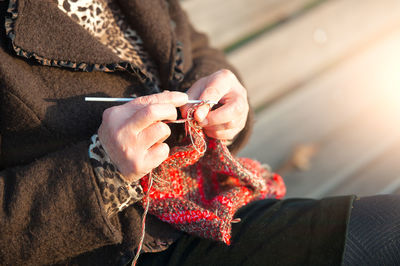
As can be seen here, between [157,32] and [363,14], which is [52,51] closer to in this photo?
[157,32]

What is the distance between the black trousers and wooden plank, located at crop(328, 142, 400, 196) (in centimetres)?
55

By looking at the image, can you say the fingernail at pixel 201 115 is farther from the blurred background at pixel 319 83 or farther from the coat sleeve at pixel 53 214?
the blurred background at pixel 319 83

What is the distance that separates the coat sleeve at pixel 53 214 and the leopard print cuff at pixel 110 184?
0.5 inches

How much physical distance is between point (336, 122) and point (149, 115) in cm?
108

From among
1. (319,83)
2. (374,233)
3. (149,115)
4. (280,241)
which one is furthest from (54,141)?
(319,83)

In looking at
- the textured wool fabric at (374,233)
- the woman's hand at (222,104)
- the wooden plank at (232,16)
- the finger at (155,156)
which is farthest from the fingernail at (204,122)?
the wooden plank at (232,16)

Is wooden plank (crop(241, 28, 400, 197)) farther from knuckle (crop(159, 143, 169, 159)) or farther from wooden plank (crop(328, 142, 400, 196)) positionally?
knuckle (crop(159, 143, 169, 159))

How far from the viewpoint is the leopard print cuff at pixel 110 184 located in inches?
31.5

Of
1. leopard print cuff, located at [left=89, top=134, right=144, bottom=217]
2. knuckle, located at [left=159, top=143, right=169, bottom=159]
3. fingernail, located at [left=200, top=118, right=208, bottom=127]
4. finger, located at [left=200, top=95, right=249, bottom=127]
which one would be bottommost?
leopard print cuff, located at [left=89, top=134, right=144, bottom=217]

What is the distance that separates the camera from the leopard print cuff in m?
0.80

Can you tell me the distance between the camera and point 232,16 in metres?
1.78

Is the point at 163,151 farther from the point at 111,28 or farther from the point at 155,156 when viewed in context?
the point at 111,28

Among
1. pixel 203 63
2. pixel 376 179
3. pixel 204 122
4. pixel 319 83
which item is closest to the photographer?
pixel 204 122

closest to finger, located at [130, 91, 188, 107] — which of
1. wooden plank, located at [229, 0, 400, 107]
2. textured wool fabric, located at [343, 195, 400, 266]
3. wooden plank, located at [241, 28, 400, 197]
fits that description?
textured wool fabric, located at [343, 195, 400, 266]
